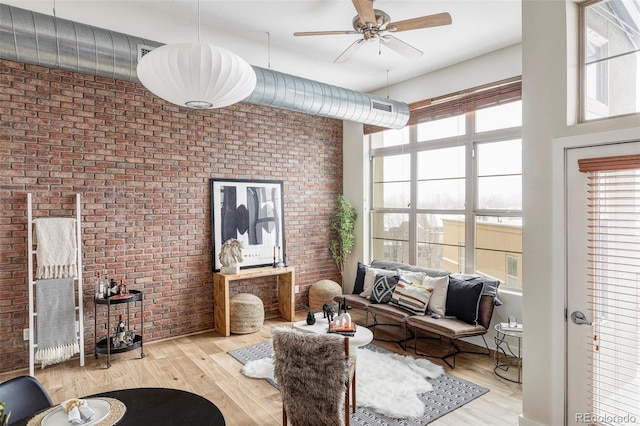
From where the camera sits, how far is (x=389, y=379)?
11.3 feet

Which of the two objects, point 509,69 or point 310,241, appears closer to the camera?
point 509,69

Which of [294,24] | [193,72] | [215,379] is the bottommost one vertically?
[215,379]

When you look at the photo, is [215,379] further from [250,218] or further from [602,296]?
[602,296]

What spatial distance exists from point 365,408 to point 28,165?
3923 millimetres

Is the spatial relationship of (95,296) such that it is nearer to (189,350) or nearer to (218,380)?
(189,350)

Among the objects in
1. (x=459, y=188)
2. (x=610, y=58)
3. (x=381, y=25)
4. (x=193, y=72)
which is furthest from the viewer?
(x=459, y=188)

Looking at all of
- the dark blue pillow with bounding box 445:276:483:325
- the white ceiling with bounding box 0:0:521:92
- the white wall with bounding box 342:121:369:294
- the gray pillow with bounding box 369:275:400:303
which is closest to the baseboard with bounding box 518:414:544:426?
the dark blue pillow with bounding box 445:276:483:325

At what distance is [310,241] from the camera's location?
5.99 meters

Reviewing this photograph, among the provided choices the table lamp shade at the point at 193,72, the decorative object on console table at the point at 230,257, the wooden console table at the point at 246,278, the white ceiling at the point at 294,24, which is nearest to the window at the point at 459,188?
the white ceiling at the point at 294,24

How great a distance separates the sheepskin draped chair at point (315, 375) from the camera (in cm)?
225

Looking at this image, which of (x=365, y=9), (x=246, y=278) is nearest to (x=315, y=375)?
(x=365, y=9)

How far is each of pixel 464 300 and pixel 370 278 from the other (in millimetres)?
1354

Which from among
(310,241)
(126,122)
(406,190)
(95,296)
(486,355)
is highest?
(126,122)

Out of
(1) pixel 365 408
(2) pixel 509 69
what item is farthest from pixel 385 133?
(1) pixel 365 408
